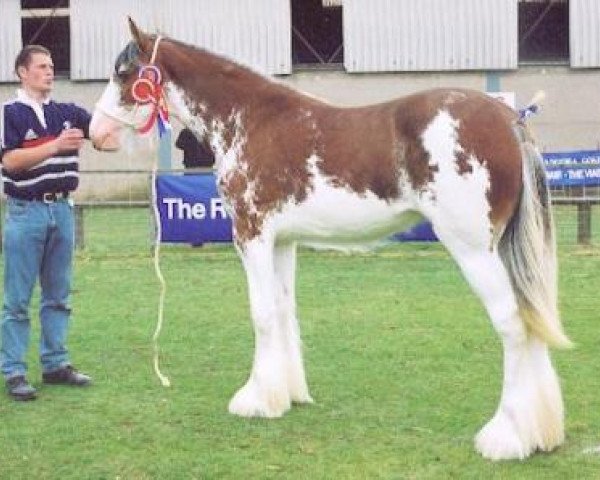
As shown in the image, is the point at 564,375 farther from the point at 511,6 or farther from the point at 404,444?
the point at 511,6

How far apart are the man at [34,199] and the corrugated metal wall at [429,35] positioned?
1824 cm

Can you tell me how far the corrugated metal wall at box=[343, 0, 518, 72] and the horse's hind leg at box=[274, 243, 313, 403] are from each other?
18.7 m

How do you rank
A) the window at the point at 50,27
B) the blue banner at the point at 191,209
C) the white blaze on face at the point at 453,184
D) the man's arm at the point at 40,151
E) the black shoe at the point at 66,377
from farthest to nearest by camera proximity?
the window at the point at 50,27, the blue banner at the point at 191,209, the black shoe at the point at 66,377, the man's arm at the point at 40,151, the white blaze on face at the point at 453,184

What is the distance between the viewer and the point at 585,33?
23703mm

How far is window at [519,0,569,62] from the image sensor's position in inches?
1041

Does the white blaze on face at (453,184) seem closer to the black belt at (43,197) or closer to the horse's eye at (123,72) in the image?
the horse's eye at (123,72)

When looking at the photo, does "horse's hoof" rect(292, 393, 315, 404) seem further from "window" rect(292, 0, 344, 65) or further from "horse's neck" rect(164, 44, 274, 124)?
"window" rect(292, 0, 344, 65)

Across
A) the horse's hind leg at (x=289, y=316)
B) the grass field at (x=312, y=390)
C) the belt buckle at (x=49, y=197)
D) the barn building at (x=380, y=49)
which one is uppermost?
the barn building at (x=380, y=49)

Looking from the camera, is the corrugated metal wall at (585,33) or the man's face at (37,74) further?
the corrugated metal wall at (585,33)

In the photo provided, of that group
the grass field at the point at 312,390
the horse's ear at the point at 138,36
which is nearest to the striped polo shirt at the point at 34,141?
the horse's ear at the point at 138,36

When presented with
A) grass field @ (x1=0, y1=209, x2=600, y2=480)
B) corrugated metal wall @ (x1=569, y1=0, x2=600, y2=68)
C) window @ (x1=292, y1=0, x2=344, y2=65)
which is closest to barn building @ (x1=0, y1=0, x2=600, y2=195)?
corrugated metal wall @ (x1=569, y1=0, x2=600, y2=68)

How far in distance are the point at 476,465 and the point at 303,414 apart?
1.29 m

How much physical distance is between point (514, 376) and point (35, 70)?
11.0 feet

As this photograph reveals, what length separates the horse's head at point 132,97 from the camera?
5973 mm
